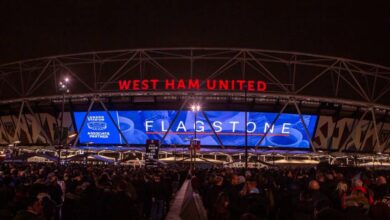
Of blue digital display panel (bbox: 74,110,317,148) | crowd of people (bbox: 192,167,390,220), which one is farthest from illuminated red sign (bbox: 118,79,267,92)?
crowd of people (bbox: 192,167,390,220)

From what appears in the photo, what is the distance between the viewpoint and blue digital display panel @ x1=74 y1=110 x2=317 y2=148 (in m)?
64.6

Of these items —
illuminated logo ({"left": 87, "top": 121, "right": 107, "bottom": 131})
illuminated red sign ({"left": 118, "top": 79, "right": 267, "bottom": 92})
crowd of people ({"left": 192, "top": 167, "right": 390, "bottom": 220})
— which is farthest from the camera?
illuminated logo ({"left": 87, "top": 121, "right": 107, "bottom": 131})

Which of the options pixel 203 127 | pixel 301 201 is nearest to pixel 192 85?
pixel 203 127

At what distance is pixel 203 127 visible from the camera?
213 feet

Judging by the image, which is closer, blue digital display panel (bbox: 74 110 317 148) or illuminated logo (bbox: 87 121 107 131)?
blue digital display panel (bbox: 74 110 317 148)

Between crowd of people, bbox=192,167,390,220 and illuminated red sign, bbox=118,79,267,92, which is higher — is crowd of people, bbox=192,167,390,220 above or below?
below

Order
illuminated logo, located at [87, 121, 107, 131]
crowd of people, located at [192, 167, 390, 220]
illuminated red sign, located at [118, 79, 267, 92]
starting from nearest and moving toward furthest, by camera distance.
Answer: crowd of people, located at [192, 167, 390, 220] → illuminated red sign, located at [118, 79, 267, 92] → illuminated logo, located at [87, 121, 107, 131]

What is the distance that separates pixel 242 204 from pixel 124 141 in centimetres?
5871

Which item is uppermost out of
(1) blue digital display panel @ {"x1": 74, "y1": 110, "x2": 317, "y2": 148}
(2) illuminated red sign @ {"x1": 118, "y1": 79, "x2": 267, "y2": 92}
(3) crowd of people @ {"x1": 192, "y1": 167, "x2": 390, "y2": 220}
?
(2) illuminated red sign @ {"x1": 118, "y1": 79, "x2": 267, "y2": 92}

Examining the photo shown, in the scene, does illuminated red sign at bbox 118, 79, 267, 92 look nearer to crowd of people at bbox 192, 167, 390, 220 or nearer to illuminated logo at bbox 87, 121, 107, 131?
illuminated logo at bbox 87, 121, 107, 131

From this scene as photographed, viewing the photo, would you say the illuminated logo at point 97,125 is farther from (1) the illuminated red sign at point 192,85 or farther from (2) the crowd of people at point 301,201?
(2) the crowd of people at point 301,201

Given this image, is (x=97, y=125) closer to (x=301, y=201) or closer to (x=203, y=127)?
(x=203, y=127)

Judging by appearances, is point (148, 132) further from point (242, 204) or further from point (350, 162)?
point (242, 204)

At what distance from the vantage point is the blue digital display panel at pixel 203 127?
212 ft
